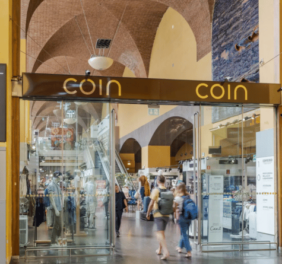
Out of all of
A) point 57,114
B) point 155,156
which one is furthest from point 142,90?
point 155,156

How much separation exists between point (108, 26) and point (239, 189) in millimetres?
13025

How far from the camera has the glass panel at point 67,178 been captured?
6.93 m

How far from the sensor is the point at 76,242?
23.2 ft

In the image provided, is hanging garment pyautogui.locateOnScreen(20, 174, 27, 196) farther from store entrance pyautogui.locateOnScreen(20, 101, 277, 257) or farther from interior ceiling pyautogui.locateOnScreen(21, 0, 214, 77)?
interior ceiling pyautogui.locateOnScreen(21, 0, 214, 77)

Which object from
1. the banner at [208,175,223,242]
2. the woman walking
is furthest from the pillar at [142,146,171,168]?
the banner at [208,175,223,242]

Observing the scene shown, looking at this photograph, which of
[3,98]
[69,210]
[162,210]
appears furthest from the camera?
[69,210]

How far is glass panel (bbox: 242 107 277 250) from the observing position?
762 centimetres

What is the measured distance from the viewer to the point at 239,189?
7770 millimetres

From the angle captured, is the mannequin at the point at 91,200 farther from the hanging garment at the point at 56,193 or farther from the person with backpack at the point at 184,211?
the person with backpack at the point at 184,211

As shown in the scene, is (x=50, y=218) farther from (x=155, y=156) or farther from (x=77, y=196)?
(x=155, y=156)

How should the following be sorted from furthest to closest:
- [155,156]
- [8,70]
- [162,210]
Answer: [155,156], [162,210], [8,70]

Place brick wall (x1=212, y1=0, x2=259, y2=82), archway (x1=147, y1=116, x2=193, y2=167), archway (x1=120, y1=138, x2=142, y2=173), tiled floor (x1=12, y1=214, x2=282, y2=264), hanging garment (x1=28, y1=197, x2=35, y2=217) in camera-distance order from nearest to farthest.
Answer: tiled floor (x1=12, y1=214, x2=282, y2=264), hanging garment (x1=28, y1=197, x2=35, y2=217), brick wall (x1=212, y1=0, x2=259, y2=82), archway (x1=147, y1=116, x2=193, y2=167), archway (x1=120, y1=138, x2=142, y2=173)

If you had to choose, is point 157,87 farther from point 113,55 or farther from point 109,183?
point 113,55

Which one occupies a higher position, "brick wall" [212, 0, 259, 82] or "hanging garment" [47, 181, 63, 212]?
"brick wall" [212, 0, 259, 82]
